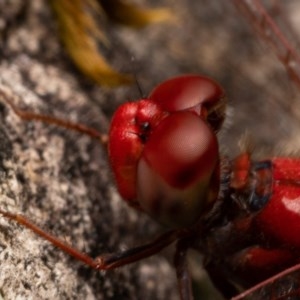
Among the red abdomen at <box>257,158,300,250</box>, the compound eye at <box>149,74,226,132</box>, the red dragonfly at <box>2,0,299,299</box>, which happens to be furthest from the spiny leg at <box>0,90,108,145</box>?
the red abdomen at <box>257,158,300,250</box>

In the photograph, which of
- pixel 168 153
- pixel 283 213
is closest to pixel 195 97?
pixel 168 153

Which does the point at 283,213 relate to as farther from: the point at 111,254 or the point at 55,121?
the point at 55,121

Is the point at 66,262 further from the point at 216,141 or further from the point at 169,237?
the point at 216,141

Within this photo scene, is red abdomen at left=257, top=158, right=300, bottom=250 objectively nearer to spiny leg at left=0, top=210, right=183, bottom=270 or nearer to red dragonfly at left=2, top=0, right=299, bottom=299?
red dragonfly at left=2, top=0, right=299, bottom=299

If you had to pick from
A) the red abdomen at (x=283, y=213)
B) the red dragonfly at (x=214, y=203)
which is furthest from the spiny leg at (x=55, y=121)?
the red abdomen at (x=283, y=213)

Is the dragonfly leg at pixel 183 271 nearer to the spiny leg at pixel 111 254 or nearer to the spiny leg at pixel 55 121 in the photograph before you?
the spiny leg at pixel 111 254

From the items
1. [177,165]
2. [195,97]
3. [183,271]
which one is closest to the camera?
[177,165]

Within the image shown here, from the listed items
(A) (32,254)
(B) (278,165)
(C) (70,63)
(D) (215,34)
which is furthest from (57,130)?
(D) (215,34)

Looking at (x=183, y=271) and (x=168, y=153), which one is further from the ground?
→ (x=168, y=153)
